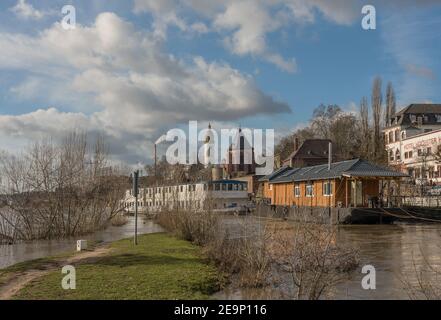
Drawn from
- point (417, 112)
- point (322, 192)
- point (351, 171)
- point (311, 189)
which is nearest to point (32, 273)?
point (351, 171)

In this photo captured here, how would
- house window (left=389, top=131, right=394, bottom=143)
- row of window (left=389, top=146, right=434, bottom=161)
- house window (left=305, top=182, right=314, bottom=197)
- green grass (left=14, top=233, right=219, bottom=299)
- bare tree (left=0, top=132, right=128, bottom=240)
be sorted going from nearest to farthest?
1. green grass (left=14, top=233, right=219, bottom=299)
2. bare tree (left=0, top=132, right=128, bottom=240)
3. house window (left=305, top=182, right=314, bottom=197)
4. row of window (left=389, top=146, right=434, bottom=161)
5. house window (left=389, top=131, right=394, bottom=143)

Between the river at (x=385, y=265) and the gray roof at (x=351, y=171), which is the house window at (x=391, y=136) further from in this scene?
the river at (x=385, y=265)

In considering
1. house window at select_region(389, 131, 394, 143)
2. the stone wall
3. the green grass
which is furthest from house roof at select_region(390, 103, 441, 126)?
the green grass

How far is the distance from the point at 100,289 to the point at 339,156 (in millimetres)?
67277

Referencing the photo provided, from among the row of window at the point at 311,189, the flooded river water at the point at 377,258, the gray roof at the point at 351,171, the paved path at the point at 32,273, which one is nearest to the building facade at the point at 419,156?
the row of window at the point at 311,189

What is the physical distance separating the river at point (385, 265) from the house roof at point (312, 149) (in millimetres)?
53871

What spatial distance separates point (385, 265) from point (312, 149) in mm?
67988

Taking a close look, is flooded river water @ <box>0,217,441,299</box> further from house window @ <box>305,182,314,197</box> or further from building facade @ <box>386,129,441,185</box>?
building facade @ <box>386,129,441,185</box>

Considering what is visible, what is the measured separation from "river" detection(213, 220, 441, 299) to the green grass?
2.85 feet

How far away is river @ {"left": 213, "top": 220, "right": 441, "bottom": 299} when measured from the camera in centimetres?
1107

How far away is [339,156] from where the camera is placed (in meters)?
74.5

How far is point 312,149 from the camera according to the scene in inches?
3275

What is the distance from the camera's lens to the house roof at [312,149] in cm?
8256
